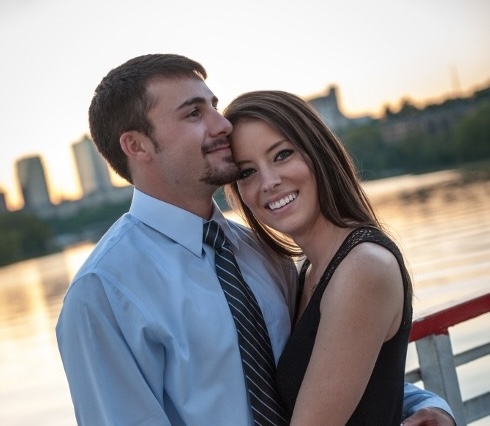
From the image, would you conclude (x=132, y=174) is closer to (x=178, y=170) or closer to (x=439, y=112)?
(x=178, y=170)

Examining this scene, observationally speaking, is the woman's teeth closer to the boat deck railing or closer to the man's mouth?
the man's mouth

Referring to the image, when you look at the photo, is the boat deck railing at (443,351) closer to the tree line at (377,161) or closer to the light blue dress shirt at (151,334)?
the light blue dress shirt at (151,334)

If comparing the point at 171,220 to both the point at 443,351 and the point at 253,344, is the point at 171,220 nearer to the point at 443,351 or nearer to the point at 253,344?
the point at 253,344

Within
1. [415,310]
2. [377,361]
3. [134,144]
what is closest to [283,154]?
[134,144]

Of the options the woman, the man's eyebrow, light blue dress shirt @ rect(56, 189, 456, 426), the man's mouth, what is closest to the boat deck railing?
the woman

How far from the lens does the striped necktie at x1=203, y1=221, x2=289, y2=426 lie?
1.82 meters

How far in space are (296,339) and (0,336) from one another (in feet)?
57.0

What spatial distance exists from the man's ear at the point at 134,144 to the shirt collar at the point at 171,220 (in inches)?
3.6

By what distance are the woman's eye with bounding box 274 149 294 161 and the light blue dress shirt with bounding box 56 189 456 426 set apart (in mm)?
222

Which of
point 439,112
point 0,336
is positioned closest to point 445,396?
point 0,336

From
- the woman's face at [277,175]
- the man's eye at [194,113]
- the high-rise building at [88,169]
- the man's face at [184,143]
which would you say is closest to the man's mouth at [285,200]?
the woman's face at [277,175]

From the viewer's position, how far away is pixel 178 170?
77.5 inches

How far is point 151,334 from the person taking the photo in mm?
1728

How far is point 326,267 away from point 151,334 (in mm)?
377
